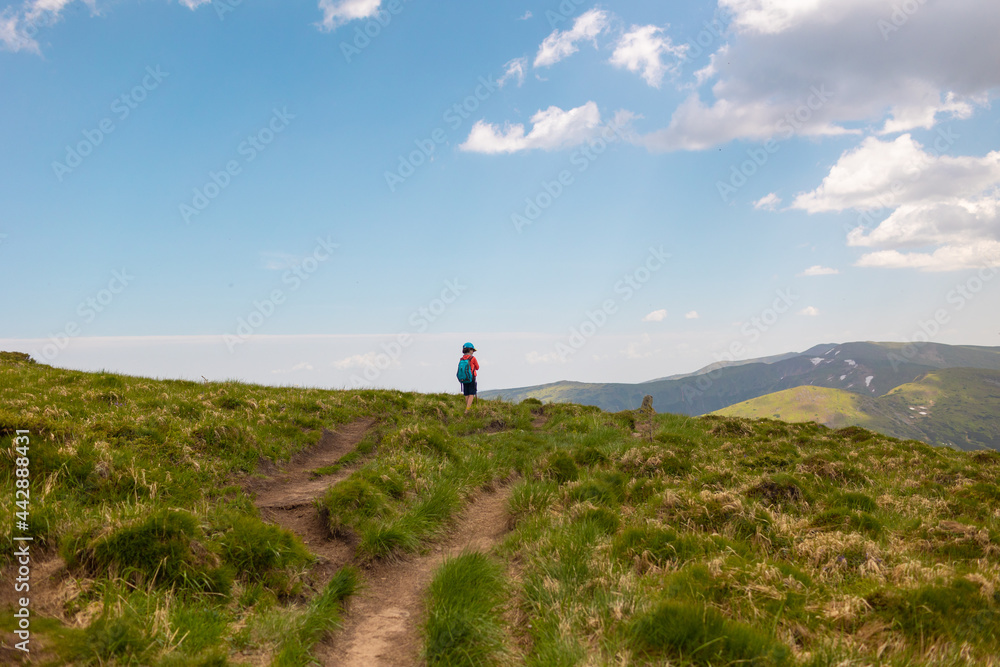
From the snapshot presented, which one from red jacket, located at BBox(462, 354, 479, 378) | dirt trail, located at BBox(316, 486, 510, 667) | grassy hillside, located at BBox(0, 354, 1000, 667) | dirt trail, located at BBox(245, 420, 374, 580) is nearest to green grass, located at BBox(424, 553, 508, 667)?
grassy hillside, located at BBox(0, 354, 1000, 667)

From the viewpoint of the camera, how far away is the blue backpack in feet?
77.6

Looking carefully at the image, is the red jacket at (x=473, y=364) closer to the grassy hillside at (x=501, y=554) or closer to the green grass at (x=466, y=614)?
the grassy hillside at (x=501, y=554)

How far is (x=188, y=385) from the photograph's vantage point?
18.8 m

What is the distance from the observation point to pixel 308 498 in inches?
424

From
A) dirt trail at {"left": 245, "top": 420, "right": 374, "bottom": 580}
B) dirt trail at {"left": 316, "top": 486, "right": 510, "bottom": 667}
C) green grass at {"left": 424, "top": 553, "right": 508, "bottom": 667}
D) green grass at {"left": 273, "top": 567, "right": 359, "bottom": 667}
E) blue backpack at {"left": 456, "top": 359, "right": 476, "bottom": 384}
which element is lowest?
dirt trail at {"left": 316, "top": 486, "right": 510, "bottom": 667}

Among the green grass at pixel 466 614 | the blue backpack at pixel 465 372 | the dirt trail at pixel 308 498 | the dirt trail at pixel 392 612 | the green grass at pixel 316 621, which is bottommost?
the dirt trail at pixel 392 612

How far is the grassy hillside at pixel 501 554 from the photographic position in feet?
17.3

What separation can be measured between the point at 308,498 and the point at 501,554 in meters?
4.68

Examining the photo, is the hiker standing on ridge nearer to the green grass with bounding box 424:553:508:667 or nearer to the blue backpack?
the blue backpack

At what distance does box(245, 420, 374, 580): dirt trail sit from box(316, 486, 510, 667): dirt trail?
0.83 m

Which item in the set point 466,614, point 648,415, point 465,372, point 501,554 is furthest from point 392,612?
point 648,415

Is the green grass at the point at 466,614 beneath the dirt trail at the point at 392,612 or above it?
above

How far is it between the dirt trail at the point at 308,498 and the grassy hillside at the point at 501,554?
19cm

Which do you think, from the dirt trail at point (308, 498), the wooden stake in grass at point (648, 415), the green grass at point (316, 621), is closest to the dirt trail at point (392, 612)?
the green grass at point (316, 621)
